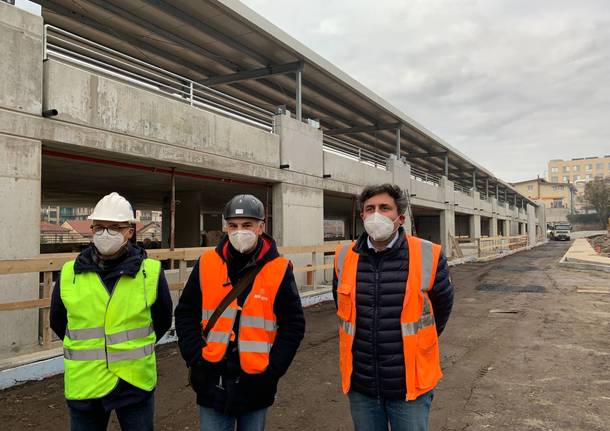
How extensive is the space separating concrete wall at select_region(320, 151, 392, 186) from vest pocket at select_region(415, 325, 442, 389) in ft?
34.9

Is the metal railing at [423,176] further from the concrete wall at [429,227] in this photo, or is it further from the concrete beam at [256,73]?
the concrete beam at [256,73]

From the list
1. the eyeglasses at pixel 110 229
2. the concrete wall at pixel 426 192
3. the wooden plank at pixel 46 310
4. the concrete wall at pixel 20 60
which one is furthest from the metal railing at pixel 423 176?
→ the eyeglasses at pixel 110 229

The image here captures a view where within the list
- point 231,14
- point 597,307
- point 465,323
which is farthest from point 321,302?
point 231,14

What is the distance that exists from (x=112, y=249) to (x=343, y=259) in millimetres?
1343

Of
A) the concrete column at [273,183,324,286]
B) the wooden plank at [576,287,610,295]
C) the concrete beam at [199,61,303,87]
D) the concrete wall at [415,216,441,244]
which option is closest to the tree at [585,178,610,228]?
the concrete wall at [415,216,441,244]

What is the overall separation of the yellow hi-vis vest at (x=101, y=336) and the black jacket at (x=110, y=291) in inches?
1.3

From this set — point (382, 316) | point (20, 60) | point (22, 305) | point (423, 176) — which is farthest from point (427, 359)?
point (423, 176)

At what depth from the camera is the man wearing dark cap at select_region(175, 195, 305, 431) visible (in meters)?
2.13

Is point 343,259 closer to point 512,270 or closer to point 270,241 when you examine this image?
point 270,241

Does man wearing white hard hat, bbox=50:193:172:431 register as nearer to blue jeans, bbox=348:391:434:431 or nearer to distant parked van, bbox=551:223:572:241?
blue jeans, bbox=348:391:434:431

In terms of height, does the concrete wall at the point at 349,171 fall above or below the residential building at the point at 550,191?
below

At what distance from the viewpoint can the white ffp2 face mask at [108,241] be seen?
2326 mm

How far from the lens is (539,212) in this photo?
6469cm

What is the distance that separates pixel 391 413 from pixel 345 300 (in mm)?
646
